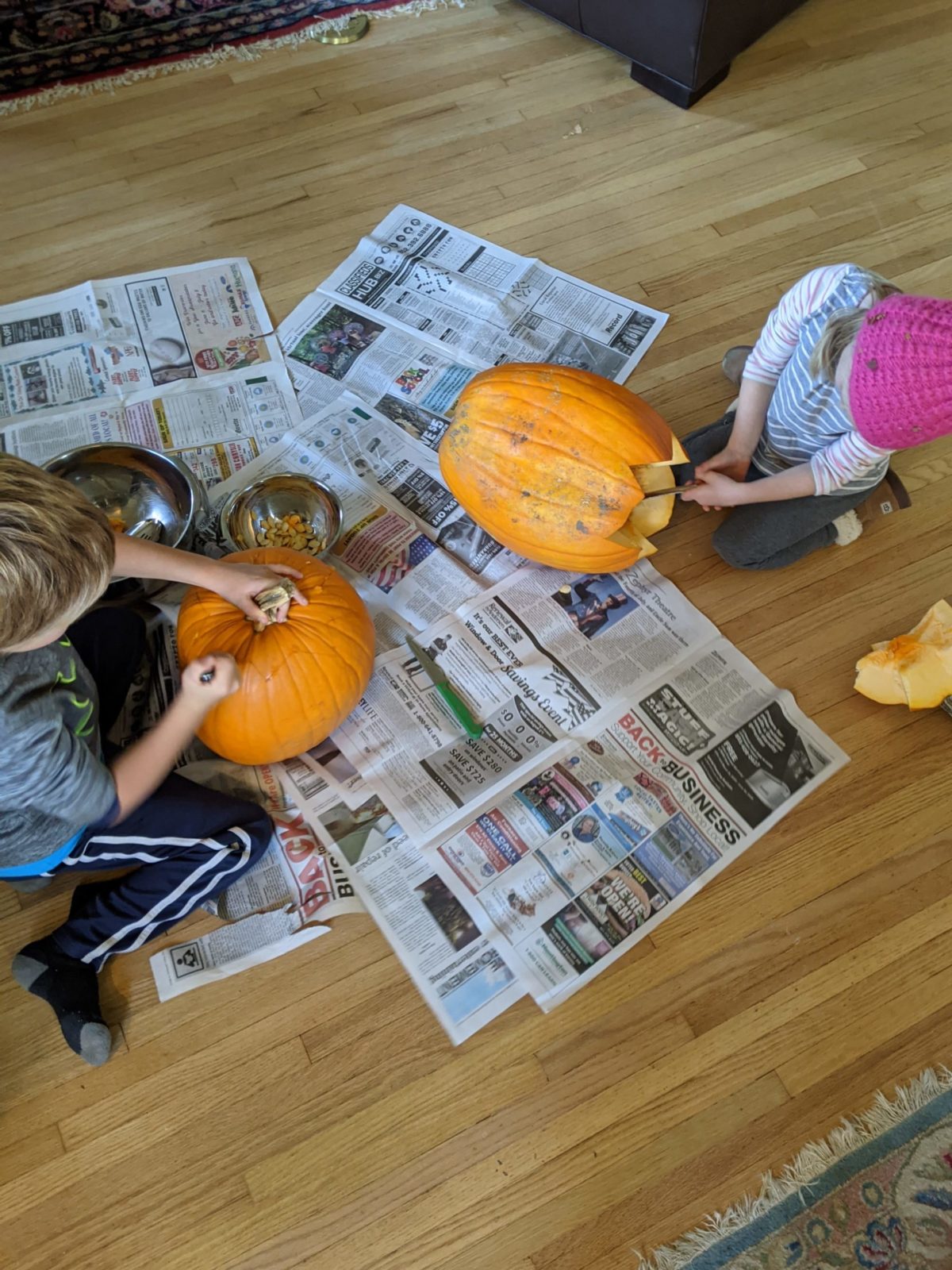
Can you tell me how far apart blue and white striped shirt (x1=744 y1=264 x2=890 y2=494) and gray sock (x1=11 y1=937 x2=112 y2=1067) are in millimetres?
1123

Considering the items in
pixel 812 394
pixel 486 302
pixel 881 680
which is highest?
pixel 812 394

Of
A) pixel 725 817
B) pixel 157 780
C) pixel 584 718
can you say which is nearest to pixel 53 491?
pixel 157 780

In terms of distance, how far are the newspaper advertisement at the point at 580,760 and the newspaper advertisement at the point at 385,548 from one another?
46 millimetres

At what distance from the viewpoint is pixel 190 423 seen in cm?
147

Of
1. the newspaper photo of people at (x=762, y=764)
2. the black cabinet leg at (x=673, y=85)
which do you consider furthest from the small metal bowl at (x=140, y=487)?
the black cabinet leg at (x=673, y=85)

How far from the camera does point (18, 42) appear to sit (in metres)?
1.89

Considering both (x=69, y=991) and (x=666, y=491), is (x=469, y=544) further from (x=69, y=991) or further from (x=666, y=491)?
(x=69, y=991)

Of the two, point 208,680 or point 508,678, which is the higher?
point 208,680

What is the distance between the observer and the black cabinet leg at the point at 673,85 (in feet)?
6.04

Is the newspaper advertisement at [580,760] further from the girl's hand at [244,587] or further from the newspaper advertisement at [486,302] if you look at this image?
the newspaper advertisement at [486,302]

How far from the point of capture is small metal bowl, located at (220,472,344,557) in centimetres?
130

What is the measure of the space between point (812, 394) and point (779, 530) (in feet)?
0.67

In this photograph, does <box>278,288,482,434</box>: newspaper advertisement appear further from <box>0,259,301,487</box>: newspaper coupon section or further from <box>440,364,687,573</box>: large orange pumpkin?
<box>440,364,687,573</box>: large orange pumpkin

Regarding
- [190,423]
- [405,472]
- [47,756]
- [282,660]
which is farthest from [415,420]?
[47,756]
